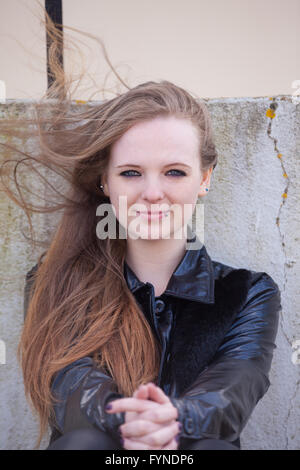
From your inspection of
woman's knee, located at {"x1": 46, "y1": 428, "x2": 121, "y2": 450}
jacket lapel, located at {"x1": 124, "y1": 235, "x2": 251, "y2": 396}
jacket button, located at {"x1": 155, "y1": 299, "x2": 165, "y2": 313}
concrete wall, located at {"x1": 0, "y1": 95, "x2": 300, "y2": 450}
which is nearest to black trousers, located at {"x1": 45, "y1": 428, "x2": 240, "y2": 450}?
woman's knee, located at {"x1": 46, "y1": 428, "x2": 121, "y2": 450}

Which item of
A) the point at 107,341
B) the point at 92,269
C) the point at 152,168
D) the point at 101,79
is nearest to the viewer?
the point at 152,168

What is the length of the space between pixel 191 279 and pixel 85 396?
1.65 ft

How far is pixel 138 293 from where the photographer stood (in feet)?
4.92

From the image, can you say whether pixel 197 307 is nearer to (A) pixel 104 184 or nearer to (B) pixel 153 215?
(B) pixel 153 215

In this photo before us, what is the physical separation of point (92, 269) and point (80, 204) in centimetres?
24

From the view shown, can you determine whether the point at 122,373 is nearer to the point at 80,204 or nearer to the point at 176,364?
the point at 176,364

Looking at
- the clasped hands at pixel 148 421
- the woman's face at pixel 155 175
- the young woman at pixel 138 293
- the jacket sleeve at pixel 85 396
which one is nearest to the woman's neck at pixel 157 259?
the young woman at pixel 138 293

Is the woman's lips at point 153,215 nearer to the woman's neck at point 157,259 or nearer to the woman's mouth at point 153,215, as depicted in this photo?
the woman's mouth at point 153,215

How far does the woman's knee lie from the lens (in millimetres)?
1083

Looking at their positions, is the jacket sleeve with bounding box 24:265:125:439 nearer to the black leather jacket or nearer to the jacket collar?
the black leather jacket

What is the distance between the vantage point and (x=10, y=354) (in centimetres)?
178

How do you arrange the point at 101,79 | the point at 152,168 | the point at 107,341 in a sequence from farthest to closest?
1. the point at 101,79
2. the point at 107,341
3. the point at 152,168

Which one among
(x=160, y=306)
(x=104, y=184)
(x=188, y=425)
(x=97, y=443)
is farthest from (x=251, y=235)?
(x=97, y=443)
